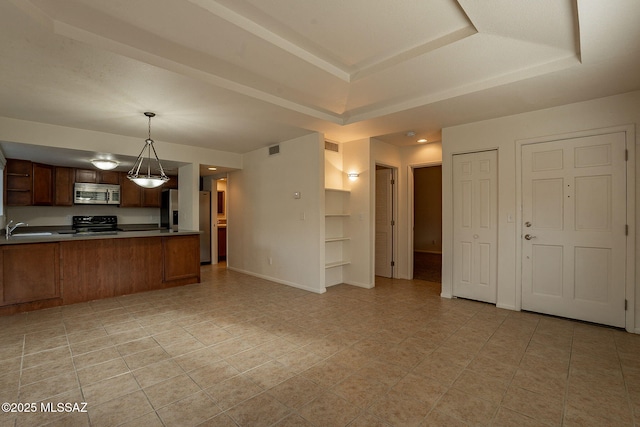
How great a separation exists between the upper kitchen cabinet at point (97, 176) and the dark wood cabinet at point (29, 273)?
10.00ft

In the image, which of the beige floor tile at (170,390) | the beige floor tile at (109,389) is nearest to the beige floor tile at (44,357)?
the beige floor tile at (109,389)

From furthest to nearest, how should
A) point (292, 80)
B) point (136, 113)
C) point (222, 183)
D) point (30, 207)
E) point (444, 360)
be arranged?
point (222, 183), point (30, 207), point (136, 113), point (292, 80), point (444, 360)

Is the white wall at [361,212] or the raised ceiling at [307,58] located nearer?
the raised ceiling at [307,58]

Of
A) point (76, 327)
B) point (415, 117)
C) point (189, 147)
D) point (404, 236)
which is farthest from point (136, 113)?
point (404, 236)

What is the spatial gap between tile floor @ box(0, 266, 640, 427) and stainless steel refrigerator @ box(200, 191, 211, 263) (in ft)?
11.0

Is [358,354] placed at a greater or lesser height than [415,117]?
lesser

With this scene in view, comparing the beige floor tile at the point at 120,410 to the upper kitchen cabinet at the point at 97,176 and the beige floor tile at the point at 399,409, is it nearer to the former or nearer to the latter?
the beige floor tile at the point at 399,409

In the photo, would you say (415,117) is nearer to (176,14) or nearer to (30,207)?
(176,14)

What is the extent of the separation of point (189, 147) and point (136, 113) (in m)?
1.84

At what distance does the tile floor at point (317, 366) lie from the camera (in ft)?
6.12

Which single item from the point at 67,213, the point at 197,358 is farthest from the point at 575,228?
the point at 67,213

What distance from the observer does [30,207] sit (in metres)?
6.08

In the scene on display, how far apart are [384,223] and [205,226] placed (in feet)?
14.3

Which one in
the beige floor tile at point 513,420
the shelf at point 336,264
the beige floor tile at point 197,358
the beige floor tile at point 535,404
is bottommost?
the beige floor tile at point 535,404
